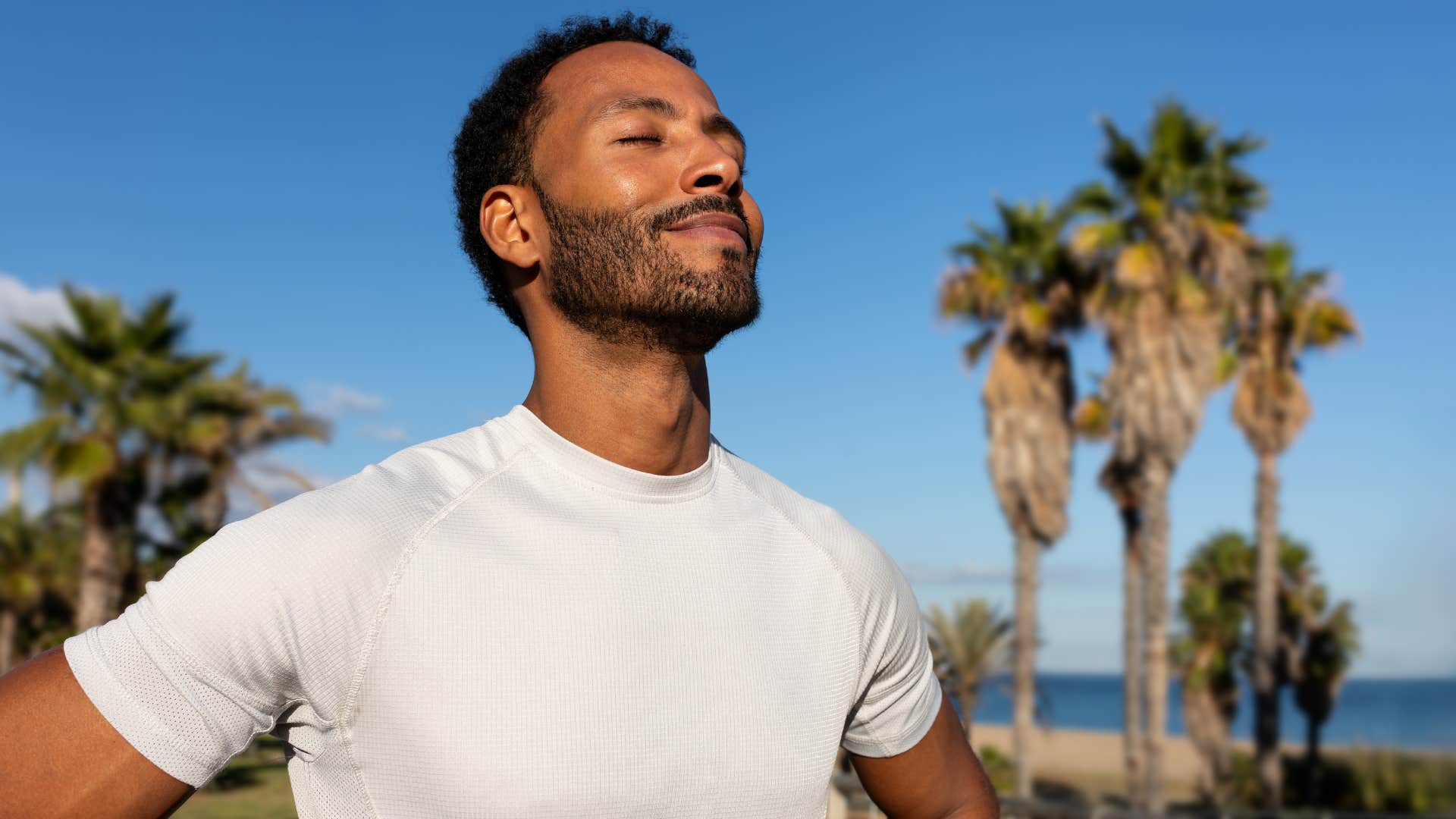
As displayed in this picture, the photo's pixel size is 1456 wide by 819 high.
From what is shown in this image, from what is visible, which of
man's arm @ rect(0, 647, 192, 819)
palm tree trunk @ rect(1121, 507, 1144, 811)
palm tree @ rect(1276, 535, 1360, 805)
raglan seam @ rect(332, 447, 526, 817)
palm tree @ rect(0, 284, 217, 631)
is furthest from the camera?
palm tree @ rect(1276, 535, 1360, 805)

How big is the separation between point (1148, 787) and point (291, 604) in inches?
848

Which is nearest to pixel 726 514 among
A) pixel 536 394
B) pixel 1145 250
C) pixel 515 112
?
pixel 536 394

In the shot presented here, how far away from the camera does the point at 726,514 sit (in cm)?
187

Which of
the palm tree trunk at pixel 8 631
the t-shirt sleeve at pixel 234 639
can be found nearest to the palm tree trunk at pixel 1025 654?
the t-shirt sleeve at pixel 234 639

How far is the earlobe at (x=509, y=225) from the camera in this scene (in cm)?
193

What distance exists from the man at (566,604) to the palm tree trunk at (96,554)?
18734mm

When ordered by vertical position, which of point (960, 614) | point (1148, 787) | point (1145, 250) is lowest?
point (1148, 787)

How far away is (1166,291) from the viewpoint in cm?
2039

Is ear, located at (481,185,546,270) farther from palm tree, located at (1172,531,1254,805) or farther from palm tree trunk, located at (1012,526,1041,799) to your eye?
palm tree, located at (1172,531,1254,805)

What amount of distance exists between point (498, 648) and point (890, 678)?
2.48 feet

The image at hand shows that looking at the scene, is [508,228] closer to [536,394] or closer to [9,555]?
[536,394]

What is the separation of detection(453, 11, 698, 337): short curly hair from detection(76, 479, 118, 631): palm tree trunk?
18.5m

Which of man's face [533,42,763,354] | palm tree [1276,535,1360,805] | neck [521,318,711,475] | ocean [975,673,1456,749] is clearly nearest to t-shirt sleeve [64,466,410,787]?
neck [521,318,711,475]

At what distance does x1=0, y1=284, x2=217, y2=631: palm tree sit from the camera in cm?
1783
